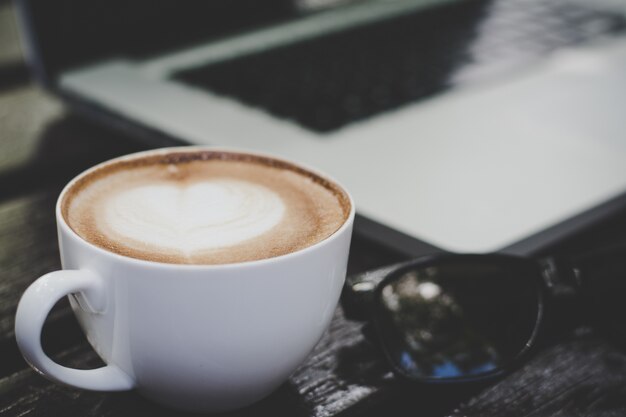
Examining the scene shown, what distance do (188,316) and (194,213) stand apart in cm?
8

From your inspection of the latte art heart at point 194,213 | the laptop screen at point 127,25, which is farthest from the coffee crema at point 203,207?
the laptop screen at point 127,25

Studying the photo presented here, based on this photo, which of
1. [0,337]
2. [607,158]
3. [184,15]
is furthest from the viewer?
[184,15]

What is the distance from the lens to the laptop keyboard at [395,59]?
682 millimetres

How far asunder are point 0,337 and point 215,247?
0.17 metres

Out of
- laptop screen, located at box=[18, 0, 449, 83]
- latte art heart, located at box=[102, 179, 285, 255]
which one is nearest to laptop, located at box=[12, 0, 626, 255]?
laptop screen, located at box=[18, 0, 449, 83]

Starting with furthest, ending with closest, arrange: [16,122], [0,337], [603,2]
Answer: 1. [603,2]
2. [16,122]
3. [0,337]

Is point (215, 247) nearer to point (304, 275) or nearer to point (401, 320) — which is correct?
point (304, 275)

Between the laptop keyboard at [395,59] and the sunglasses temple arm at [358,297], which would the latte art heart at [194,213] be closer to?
the sunglasses temple arm at [358,297]

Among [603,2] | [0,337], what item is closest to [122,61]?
[0,337]

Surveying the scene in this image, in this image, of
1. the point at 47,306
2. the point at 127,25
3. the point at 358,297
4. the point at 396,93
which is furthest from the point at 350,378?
the point at 127,25

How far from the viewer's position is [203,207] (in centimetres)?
37

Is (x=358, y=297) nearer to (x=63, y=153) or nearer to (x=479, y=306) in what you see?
(x=479, y=306)

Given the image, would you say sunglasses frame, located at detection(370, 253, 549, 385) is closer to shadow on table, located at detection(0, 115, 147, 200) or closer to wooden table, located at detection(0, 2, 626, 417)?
wooden table, located at detection(0, 2, 626, 417)

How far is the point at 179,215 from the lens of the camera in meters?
0.36
